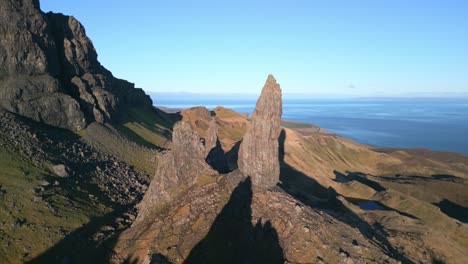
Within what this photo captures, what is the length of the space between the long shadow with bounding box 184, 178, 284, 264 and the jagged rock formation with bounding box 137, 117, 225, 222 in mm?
6521

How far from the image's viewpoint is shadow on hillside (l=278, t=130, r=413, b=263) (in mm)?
46344

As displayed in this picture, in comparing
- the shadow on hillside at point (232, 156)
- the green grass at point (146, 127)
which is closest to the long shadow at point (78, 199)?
the green grass at point (146, 127)

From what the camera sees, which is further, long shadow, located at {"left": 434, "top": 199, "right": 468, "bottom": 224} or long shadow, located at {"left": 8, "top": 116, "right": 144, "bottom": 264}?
long shadow, located at {"left": 434, "top": 199, "right": 468, "bottom": 224}

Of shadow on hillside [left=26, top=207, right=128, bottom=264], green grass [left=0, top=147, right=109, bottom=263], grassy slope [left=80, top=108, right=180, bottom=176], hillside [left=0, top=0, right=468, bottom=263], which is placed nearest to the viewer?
hillside [left=0, top=0, right=468, bottom=263]

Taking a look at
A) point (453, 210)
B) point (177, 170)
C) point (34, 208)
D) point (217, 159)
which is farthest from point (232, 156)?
point (453, 210)

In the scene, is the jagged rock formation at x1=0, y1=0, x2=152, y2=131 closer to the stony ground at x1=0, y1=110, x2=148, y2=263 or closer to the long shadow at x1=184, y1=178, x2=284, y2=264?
the stony ground at x1=0, y1=110, x2=148, y2=263

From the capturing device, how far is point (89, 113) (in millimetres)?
80438

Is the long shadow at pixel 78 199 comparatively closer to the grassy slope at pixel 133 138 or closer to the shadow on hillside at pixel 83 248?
the shadow on hillside at pixel 83 248

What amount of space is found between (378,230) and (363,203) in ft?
83.6

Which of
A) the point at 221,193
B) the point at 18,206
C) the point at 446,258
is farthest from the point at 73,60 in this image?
the point at 446,258

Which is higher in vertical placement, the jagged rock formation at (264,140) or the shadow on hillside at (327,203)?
the jagged rock formation at (264,140)

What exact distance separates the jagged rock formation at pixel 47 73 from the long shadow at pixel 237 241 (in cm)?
4838

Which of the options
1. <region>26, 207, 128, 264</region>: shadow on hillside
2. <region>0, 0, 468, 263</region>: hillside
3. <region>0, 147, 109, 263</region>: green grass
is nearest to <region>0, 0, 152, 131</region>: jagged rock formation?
<region>0, 0, 468, 263</region>: hillside

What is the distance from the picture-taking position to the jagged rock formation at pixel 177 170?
42688 mm
